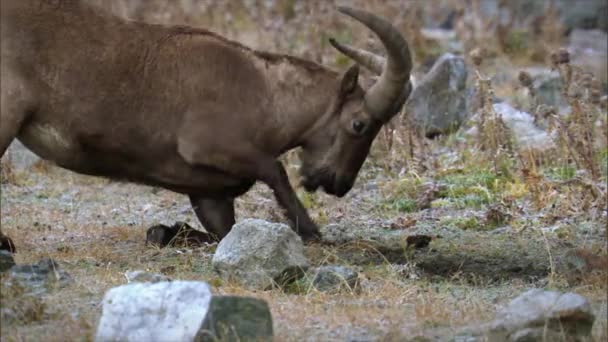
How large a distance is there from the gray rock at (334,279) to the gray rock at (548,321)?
3.89 ft

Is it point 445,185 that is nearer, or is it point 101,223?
point 101,223

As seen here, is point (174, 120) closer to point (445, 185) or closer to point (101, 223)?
point (101, 223)

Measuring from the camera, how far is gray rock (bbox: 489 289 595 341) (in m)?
6.12

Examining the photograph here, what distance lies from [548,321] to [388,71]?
2.66 m

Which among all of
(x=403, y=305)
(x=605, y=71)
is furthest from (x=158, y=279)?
(x=605, y=71)

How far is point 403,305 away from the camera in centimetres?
692

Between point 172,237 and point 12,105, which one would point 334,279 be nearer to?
point 172,237

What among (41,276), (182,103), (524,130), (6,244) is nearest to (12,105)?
(6,244)

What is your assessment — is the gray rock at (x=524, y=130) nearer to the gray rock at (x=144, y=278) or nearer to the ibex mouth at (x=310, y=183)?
the ibex mouth at (x=310, y=183)

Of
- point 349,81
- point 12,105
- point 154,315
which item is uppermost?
point 349,81

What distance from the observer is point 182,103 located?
8.42 m

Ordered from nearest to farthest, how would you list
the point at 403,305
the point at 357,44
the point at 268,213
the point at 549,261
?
the point at 403,305
the point at 549,261
the point at 268,213
the point at 357,44

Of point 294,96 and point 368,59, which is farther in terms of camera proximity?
point 368,59

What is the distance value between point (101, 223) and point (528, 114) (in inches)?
169
